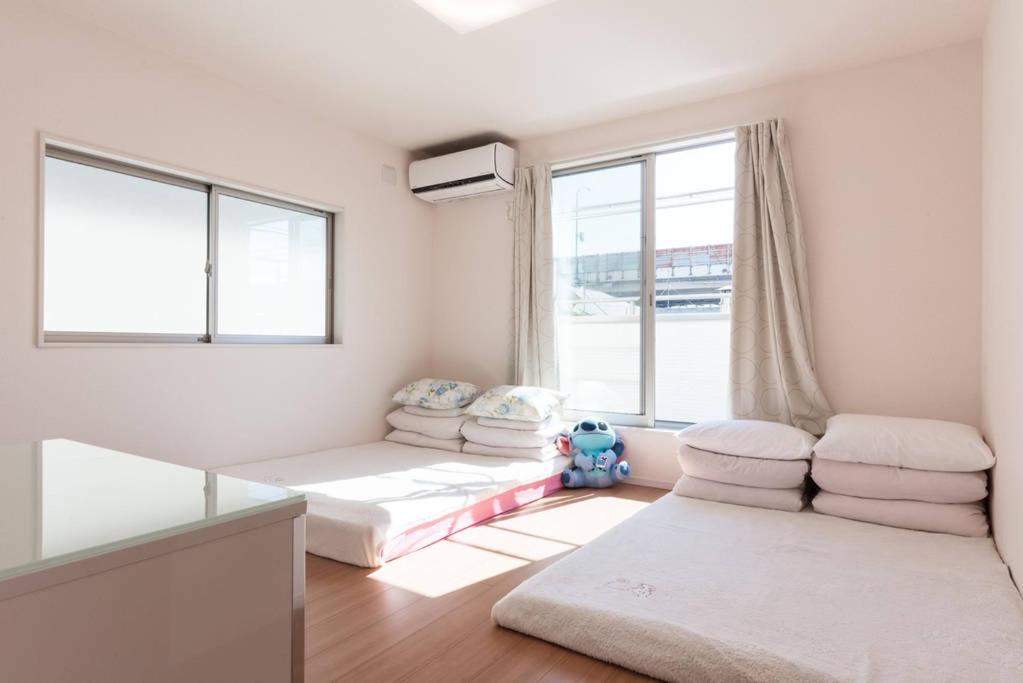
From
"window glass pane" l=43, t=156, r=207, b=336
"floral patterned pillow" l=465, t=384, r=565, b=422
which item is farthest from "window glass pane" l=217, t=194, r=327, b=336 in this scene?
"floral patterned pillow" l=465, t=384, r=565, b=422

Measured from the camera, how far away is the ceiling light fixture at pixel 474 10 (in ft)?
8.54

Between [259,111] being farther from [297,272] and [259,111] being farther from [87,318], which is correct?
[87,318]

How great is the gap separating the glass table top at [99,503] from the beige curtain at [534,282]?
3.15m

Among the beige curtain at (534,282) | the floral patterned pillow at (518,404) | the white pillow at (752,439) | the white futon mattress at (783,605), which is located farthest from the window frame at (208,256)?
the white pillow at (752,439)

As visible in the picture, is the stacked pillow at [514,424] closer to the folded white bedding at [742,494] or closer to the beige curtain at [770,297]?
the folded white bedding at [742,494]

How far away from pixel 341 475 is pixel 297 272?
1.54 metres

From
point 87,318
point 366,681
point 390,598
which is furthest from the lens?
point 87,318

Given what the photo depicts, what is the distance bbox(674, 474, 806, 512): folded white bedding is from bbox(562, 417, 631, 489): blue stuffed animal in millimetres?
614

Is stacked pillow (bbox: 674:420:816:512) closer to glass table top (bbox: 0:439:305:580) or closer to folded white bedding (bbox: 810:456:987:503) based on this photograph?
folded white bedding (bbox: 810:456:987:503)

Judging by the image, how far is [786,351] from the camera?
3.30 meters

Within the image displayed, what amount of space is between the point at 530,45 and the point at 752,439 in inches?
90.6

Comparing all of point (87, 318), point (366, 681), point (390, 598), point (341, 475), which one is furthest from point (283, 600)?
point (87, 318)

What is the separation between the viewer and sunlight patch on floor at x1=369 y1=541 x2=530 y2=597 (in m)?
2.16

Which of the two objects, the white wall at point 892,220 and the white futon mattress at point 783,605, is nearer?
the white futon mattress at point 783,605
